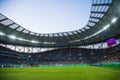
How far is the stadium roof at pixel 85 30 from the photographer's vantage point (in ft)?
99.8

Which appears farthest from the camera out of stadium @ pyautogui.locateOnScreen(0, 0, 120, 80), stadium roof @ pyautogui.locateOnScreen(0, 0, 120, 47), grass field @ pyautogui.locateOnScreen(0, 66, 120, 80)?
stadium @ pyautogui.locateOnScreen(0, 0, 120, 80)

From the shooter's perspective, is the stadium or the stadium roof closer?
the stadium roof

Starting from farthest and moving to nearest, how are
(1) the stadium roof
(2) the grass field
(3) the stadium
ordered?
(3) the stadium → (1) the stadium roof → (2) the grass field

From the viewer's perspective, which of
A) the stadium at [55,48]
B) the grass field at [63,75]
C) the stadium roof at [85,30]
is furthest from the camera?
the stadium at [55,48]

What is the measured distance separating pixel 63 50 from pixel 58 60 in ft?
29.6

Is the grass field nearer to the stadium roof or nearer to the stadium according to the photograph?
the stadium roof

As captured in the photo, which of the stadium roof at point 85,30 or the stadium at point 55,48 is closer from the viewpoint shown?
the stadium roof at point 85,30

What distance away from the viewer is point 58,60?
245 ft

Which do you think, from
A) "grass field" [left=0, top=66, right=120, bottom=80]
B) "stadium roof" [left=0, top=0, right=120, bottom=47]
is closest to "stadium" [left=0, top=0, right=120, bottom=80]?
"stadium roof" [left=0, top=0, right=120, bottom=47]

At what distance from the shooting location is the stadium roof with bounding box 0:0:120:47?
30414 millimetres

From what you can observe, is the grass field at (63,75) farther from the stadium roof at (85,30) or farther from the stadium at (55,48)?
the stadium at (55,48)

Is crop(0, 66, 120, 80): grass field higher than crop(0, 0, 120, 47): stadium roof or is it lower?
lower

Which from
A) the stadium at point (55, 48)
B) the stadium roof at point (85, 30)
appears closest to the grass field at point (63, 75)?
the stadium roof at point (85, 30)

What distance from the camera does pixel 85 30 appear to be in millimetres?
54250
